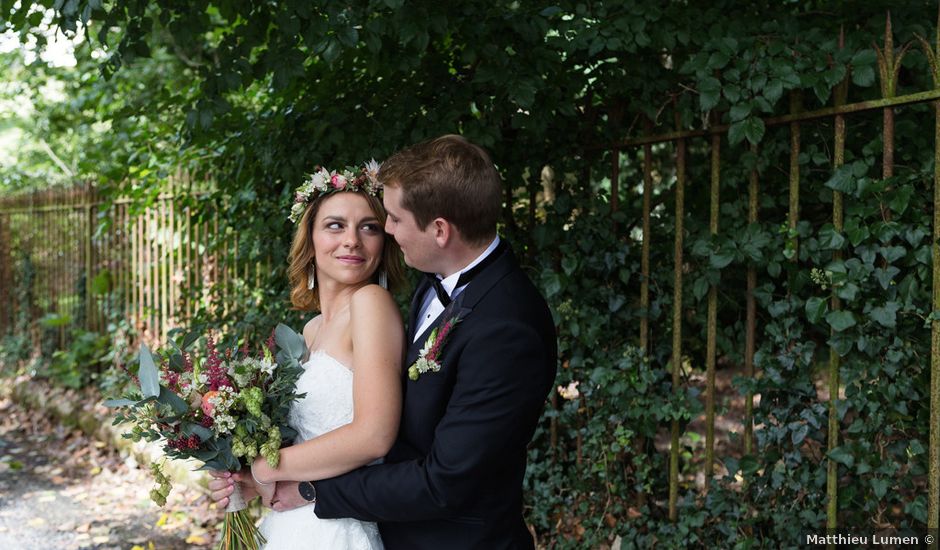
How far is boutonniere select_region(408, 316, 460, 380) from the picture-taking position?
195 cm

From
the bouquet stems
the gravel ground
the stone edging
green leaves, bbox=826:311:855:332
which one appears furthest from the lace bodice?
the stone edging

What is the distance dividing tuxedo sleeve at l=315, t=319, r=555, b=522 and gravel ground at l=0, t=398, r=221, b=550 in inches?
140

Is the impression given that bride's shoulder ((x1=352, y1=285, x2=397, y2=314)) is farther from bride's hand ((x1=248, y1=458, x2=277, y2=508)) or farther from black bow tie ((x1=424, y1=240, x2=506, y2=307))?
bride's hand ((x1=248, y1=458, x2=277, y2=508))

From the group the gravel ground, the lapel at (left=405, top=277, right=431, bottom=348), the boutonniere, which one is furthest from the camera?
the gravel ground

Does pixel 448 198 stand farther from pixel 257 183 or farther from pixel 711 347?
pixel 257 183

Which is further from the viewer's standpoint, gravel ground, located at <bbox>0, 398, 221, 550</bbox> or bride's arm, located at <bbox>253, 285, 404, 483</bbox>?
gravel ground, located at <bbox>0, 398, 221, 550</bbox>

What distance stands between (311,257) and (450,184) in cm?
85

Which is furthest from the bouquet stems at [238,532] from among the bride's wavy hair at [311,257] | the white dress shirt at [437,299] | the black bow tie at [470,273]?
the black bow tie at [470,273]

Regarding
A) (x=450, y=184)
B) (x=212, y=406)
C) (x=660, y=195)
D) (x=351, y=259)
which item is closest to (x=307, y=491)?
(x=212, y=406)

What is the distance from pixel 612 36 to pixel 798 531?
2108 millimetres

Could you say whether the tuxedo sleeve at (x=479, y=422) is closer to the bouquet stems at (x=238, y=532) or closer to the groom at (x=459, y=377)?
the groom at (x=459, y=377)

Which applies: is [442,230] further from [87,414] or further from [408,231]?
[87,414]

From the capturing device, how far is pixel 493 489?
2016 mm

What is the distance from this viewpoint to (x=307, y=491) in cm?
218
